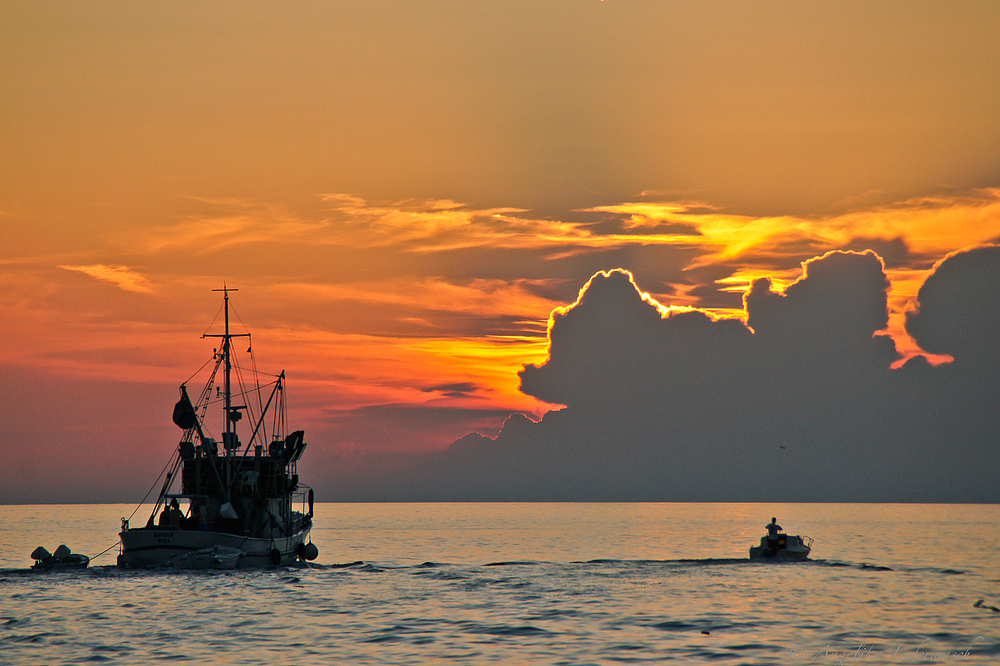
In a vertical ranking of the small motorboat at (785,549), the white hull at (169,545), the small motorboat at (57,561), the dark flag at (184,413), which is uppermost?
the dark flag at (184,413)

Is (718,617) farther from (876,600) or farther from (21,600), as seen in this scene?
(21,600)

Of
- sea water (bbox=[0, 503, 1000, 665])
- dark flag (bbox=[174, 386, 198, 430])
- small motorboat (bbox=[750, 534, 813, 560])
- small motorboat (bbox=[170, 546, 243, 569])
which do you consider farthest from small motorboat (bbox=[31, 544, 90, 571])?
small motorboat (bbox=[750, 534, 813, 560])

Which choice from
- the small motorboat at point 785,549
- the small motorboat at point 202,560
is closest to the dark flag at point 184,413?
the small motorboat at point 202,560

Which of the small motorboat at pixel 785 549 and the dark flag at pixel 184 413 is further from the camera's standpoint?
the small motorboat at pixel 785 549

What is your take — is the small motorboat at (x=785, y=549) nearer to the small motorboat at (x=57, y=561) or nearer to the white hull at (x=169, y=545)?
the white hull at (x=169, y=545)

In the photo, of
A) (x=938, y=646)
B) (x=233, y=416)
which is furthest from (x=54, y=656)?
(x=233, y=416)

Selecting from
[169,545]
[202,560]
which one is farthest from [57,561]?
[202,560]

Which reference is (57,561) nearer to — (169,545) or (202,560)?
(169,545)

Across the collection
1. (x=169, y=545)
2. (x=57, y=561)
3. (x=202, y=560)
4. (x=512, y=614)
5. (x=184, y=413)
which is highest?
(x=184, y=413)

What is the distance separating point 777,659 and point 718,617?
13283 millimetres

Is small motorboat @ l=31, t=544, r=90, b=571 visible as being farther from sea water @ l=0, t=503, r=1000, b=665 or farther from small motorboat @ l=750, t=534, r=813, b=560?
small motorboat @ l=750, t=534, r=813, b=560

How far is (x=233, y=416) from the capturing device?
290ft

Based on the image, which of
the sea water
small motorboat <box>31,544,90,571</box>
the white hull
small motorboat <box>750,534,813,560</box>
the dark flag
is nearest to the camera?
the sea water

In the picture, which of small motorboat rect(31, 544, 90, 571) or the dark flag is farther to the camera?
the dark flag
